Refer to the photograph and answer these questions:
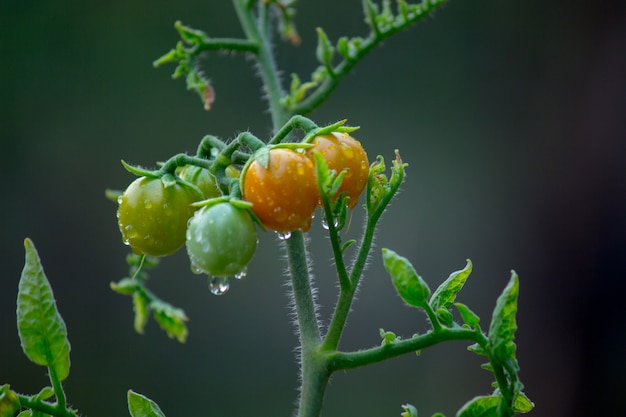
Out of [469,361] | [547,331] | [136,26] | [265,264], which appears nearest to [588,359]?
[547,331]

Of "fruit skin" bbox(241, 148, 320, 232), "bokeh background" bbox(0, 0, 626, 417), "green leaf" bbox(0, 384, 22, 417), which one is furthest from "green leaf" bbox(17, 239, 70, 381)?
"bokeh background" bbox(0, 0, 626, 417)

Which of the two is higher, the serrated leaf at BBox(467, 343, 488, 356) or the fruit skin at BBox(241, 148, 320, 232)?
the fruit skin at BBox(241, 148, 320, 232)

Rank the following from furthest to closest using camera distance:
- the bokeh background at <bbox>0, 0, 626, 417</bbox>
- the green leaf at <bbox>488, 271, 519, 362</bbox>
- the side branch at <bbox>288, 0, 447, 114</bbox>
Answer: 1. the bokeh background at <bbox>0, 0, 626, 417</bbox>
2. the side branch at <bbox>288, 0, 447, 114</bbox>
3. the green leaf at <bbox>488, 271, 519, 362</bbox>

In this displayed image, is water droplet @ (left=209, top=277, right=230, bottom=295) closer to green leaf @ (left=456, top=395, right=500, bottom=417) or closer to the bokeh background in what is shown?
green leaf @ (left=456, top=395, right=500, bottom=417)

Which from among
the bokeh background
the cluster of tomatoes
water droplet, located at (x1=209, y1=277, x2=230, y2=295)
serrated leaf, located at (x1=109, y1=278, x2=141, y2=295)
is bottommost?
the bokeh background

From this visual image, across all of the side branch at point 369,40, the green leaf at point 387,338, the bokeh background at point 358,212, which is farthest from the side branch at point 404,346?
the bokeh background at point 358,212

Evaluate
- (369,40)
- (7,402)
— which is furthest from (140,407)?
(369,40)

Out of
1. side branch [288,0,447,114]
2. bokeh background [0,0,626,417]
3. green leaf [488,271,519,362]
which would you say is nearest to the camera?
green leaf [488,271,519,362]
